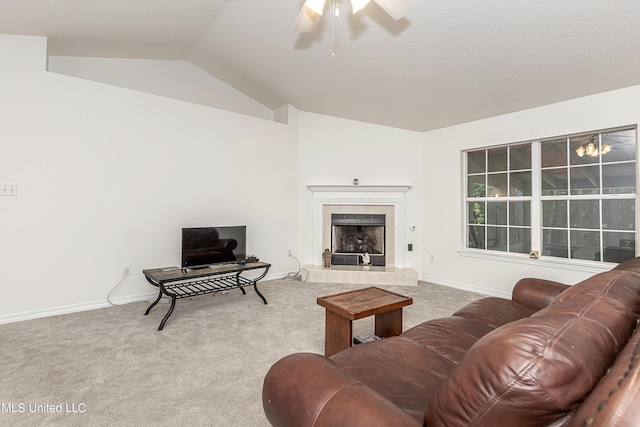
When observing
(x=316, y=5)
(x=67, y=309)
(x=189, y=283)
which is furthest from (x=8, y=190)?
(x=316, y=5)

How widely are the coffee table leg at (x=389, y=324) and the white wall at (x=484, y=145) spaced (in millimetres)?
2240

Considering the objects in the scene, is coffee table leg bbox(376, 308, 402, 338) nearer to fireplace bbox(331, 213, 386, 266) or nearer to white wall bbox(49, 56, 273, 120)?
fireplace bbox(331, 213, 386, 266)

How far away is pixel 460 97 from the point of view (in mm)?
3566

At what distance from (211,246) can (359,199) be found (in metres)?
2.44

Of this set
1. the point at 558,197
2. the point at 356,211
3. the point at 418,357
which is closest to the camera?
the point at 418,357

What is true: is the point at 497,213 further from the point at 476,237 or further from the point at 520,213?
the point at 476,237

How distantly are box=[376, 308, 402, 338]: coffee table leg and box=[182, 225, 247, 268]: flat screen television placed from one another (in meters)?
2.01

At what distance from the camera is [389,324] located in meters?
2.49

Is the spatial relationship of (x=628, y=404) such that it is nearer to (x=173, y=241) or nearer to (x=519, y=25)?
(x=519, y=25)

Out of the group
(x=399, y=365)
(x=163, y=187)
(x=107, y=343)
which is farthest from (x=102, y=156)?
(x=399, y=365)

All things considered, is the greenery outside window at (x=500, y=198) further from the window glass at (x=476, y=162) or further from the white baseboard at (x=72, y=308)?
the white baseboard at (x=72, y=308)

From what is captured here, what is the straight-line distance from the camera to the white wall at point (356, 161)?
4.86 m

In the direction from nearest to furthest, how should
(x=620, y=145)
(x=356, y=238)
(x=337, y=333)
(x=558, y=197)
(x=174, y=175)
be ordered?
(x=337, y=333)
(x=620, y=145)
(x=558, y=197)
(x=174, y=175)
(x=356, y=238)

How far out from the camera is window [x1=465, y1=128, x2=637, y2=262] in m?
3.20
